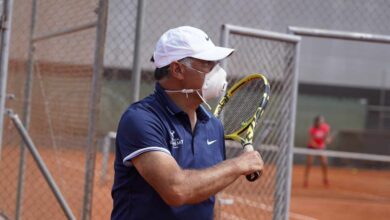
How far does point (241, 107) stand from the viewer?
14.1 ft

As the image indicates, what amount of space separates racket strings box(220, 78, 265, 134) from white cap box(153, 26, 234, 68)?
Result: 734 millimetres

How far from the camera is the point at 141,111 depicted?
3.20 meters

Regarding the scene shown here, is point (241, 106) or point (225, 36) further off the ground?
point (225, 36)

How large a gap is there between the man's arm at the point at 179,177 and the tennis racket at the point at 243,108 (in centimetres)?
45

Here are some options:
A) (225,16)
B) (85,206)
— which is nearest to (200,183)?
(85,206)

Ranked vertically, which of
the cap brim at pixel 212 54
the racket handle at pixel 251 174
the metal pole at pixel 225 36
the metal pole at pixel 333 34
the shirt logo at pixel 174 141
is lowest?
the racket handle at pixel 251 174

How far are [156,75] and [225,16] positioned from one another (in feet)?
46.6

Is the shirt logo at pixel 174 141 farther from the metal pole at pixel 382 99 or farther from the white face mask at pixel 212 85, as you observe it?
the metal pole at pixel 382 99

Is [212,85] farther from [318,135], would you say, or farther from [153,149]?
[318,135]

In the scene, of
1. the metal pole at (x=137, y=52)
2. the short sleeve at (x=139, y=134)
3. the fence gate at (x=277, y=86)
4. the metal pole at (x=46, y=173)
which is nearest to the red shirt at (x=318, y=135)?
the fence gate at (x=277, y=86)

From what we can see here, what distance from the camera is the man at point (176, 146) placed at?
3.05m

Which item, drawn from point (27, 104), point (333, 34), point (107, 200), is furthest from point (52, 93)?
point (333, 34)

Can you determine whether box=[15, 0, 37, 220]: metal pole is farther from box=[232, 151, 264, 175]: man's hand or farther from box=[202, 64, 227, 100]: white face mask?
box=[232, 151, 264, 175]: man's hand

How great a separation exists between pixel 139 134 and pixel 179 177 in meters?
0.27
